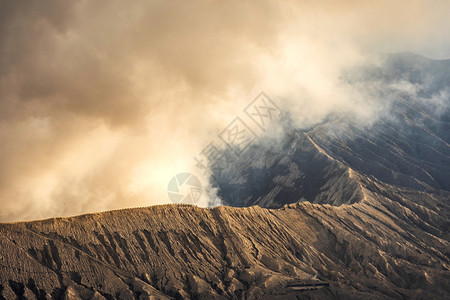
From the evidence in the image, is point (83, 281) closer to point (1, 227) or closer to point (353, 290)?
point (1, 227)

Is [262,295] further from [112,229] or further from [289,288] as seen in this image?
[112,229]

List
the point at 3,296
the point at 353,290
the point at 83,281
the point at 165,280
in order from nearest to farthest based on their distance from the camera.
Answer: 1. the point at 3,296
2. the point at 83,281
3. the point at 165,280
4. the point at 353,290

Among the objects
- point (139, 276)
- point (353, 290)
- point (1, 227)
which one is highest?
point (1, 227)

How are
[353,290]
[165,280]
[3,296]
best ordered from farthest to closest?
1. [353,290]
2. [165,280]
3. [3,296]

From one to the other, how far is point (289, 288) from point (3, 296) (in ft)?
306

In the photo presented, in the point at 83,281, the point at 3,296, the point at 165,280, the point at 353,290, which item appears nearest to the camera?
the point at 3,296

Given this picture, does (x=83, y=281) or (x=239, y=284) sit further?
(x=239, y=284)

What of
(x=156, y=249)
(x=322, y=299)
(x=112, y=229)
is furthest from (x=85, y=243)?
(x=322, y=299)

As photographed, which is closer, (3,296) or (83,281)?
(3,296)

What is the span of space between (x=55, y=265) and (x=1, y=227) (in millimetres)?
22747

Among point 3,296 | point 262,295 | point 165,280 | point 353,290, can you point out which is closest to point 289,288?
point 262,295

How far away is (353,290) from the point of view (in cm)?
19962

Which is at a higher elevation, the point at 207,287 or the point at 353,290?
the point at 207,287

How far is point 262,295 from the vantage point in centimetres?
18662
